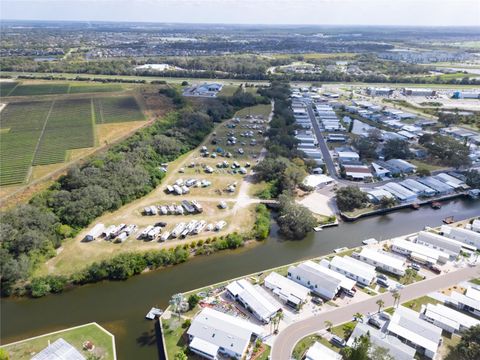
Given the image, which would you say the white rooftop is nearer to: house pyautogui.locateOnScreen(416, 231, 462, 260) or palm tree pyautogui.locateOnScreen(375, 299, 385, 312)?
palm tree pyautogui.locateOnScreen(375, 299, 385, 312)

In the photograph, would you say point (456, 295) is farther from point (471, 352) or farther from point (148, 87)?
point (148, 87)

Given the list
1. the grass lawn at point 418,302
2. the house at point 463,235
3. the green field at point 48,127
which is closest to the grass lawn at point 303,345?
the grass lawn at point 418,302

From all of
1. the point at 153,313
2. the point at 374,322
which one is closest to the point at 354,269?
the point at 374,322

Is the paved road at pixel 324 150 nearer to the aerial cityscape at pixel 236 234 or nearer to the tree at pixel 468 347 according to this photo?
the aerial cityscape at pixel 236 234

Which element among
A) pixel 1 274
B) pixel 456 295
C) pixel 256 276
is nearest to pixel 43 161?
pixel 1 274

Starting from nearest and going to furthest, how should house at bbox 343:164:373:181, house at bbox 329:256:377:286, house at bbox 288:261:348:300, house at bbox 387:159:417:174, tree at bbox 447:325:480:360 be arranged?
tree at bbox 447:325:480:360 → house at bbox 288:261:348:300 → house at bbox 329:256:377:286 → house at bbox 343:164:373:181 → house at bbox 387:159:417:174

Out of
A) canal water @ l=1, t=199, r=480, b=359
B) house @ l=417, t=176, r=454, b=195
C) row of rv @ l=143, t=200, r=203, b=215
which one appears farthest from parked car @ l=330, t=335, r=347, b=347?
house @ l=417, t=176, r=454, b=195
